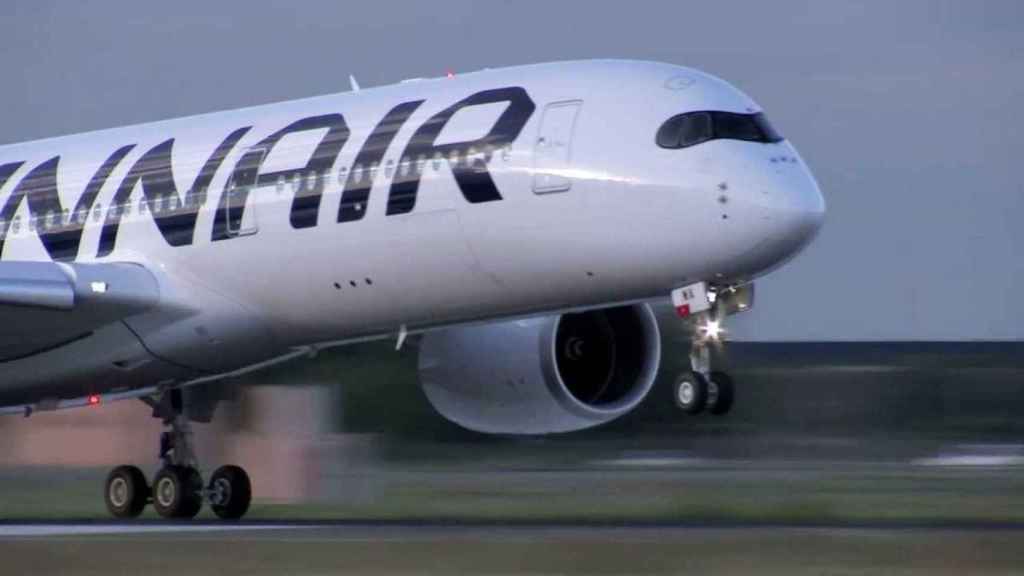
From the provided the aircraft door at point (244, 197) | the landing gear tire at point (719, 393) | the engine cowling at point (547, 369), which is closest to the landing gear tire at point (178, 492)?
the engine cowling at point (547, 369)

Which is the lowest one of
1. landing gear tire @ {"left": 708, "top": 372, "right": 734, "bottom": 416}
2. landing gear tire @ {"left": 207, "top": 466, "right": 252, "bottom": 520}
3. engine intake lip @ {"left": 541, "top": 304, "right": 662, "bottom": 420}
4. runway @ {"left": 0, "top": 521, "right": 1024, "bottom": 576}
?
runway @ {"left": 0, "top": 521, "right": 1024, "bottom": 576}

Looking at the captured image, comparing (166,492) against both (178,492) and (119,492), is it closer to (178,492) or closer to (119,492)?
(178,492)

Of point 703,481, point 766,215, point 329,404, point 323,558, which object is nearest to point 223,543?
point 323,558

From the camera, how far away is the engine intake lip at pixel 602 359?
87.0 ft

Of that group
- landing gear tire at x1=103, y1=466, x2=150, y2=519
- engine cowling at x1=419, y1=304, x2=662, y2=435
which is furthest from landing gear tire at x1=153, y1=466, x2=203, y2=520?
engine cowling at x1=419, y1=304, x2=662, y2=435

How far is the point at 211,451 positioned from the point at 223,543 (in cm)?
1215

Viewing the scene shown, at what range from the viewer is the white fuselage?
2238 centimetres

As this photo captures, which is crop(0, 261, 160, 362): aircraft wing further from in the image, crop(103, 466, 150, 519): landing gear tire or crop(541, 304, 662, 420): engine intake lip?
crop(541, 304, 662, 420): engine intake lip

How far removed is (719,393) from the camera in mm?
21922

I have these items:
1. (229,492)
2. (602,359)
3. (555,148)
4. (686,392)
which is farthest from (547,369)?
(686,392)

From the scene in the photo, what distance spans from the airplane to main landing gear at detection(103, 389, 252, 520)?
0.03 m

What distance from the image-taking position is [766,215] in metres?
21.7

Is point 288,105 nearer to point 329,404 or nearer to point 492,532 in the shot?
point 492,532

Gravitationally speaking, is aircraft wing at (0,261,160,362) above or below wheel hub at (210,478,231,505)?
above
